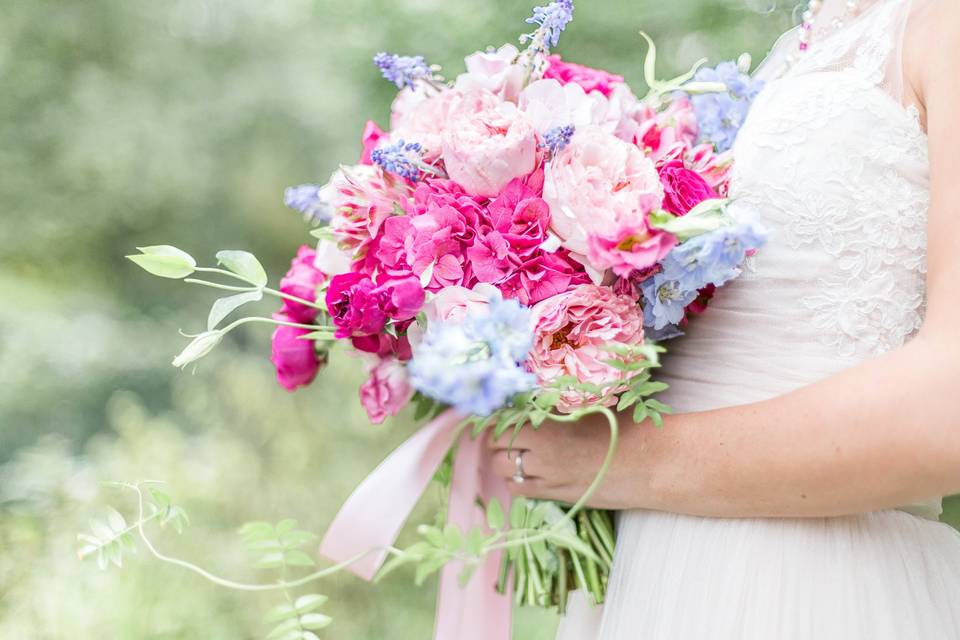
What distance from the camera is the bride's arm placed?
1.01m

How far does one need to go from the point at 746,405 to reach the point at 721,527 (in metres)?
0.19

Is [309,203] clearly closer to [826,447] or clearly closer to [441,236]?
[441,236]

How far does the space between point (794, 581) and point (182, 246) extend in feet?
13.3

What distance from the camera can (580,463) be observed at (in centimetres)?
128

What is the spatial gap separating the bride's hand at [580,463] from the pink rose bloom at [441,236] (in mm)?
273

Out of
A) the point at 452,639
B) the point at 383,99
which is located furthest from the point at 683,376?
the point at 383,99

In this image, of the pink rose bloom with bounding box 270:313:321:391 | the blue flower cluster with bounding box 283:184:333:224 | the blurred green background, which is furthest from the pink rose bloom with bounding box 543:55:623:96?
the blurred green background

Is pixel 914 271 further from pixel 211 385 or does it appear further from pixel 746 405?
pixel 211 385

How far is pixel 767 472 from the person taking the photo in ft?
3.68

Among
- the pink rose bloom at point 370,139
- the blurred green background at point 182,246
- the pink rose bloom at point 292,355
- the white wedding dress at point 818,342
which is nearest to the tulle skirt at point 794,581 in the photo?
the white wedding dress at point 818,342

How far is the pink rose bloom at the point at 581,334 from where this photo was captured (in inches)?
44.9

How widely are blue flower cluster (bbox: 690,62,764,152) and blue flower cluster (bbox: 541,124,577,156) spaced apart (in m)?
0.35

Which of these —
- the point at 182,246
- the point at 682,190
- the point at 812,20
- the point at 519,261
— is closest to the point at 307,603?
the point at 519,261

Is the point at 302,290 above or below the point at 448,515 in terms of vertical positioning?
above
